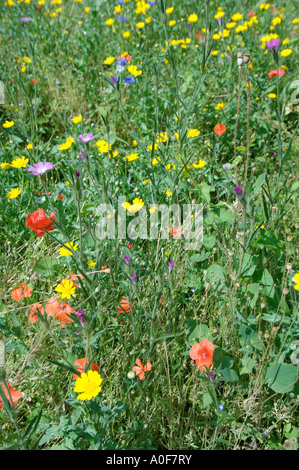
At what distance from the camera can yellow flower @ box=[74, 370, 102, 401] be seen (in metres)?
1.17

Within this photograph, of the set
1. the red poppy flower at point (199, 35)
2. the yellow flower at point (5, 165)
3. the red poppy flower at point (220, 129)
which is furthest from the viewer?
the red poppy flower at point (199, 35)

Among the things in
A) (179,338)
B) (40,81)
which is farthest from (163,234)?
(40,81)

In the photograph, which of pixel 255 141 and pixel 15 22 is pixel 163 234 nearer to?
pixel 255 141

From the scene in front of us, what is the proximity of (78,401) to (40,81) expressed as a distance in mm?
2553

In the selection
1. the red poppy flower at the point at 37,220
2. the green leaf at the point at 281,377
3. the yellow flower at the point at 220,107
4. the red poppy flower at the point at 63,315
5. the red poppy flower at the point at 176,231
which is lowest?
the green leaf at the point at 281,377

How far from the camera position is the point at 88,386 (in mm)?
1185

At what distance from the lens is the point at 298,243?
2033mm

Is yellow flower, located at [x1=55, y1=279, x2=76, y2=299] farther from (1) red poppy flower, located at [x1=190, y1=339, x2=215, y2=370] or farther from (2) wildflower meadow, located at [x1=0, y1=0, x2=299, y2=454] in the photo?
(1) red poppy flower, located at [x1=190, y1=339, x2=215, y2=370]

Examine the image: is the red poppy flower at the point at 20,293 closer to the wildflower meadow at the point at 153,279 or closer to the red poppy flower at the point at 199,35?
the wildflower meadow at the point at 153,279

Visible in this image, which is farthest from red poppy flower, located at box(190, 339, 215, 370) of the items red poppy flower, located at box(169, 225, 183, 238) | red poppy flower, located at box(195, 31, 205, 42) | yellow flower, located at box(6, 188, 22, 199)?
red poppy flower, located at box(195, 31, 205, 42)

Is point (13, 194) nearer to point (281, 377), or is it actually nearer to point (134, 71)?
point (134, 71)

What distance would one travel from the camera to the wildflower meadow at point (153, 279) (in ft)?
4.52

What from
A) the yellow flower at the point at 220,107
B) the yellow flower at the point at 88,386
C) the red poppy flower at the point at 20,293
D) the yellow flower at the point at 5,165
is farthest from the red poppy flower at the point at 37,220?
the yellow flower at the point at 220,107

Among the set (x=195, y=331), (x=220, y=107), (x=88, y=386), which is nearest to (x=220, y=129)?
(x=220, y=107)
